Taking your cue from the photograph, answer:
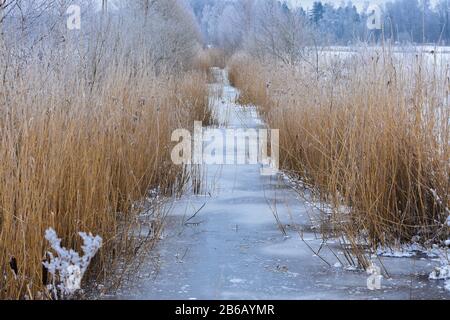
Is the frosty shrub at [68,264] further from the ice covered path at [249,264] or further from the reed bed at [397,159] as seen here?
the reed bed at [397,159]

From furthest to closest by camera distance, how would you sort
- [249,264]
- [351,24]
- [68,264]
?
1. [351,24]
2. [249,264]
3. [68,264]

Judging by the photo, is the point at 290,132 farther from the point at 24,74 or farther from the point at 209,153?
the point at 24,74

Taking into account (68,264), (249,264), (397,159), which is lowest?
(249,264)

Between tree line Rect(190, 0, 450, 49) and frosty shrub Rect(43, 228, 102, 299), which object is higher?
tree line Rect(190, 0, 450, 49)

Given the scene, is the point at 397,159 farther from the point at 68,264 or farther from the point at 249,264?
the point at 68,264

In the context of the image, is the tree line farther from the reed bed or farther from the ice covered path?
the ice covered path

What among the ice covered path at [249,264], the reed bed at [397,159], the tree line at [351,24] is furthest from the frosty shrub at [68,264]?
the tree line at [351,24]

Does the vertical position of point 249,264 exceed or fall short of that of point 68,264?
it falls short

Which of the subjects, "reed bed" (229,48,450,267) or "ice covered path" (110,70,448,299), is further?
"reed bed" (229,48,450,267)

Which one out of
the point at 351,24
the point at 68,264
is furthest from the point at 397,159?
the point at 351,24

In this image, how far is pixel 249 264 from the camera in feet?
9.21

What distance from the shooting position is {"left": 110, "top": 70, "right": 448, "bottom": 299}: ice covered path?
2422 mm

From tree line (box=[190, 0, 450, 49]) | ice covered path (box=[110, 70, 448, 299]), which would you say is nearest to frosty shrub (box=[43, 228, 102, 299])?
ice covered path (box=[110, 70, 448, 299])
